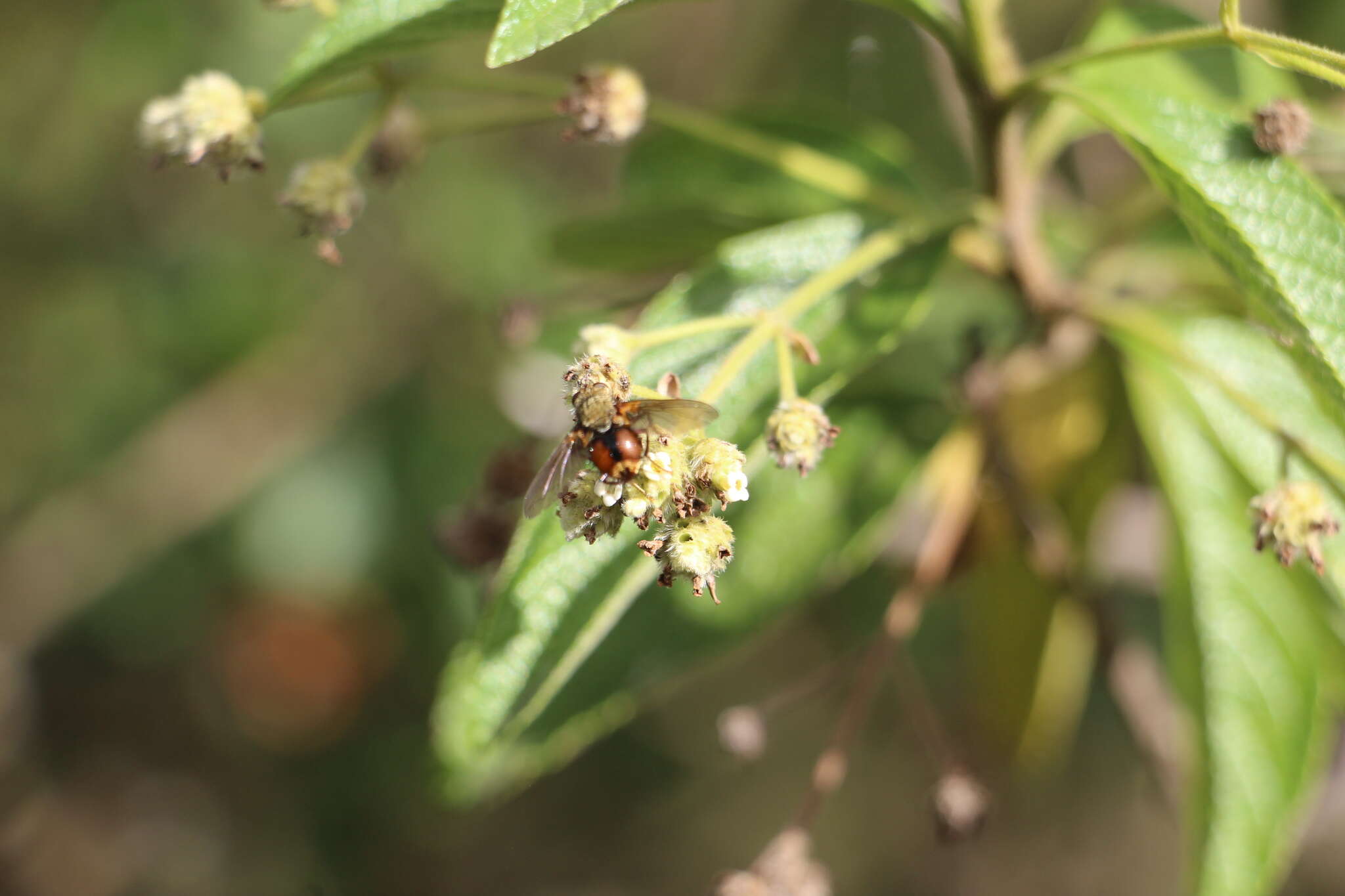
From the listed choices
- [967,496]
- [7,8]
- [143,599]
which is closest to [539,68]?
[7,8]

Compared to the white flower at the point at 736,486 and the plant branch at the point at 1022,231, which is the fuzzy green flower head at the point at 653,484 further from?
the plant branch at the point at 1022,231

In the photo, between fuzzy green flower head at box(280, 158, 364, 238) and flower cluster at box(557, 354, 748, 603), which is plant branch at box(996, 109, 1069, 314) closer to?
flower cluster at box(557, 354, 748, 603)

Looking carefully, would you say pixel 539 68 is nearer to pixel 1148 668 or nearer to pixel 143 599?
pixel 143 599

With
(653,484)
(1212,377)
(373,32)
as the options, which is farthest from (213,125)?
(1212,377)

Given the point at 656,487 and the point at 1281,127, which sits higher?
the point at 1281,127

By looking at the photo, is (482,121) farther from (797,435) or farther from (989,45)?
(797,435)

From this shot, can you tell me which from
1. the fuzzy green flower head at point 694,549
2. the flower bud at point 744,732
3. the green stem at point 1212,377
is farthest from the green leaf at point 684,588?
the green stem at point 1212,377

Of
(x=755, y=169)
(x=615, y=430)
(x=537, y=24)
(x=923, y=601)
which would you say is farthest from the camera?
(x=923, y=601)
